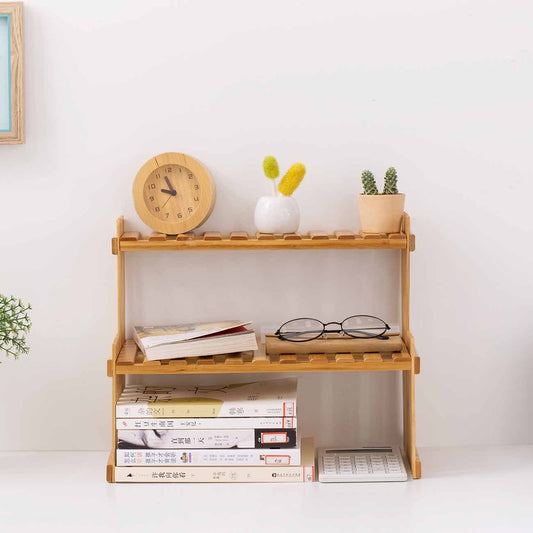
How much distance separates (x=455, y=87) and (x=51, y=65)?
32.2 inches

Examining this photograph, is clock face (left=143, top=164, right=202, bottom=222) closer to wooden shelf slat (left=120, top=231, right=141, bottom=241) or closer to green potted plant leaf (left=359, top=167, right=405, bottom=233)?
wooden shelf slat (left=120, top=231, right=141, bottom=241)

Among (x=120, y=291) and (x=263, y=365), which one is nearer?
(x=263, y=365)

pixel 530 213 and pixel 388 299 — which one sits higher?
pixel 530 213

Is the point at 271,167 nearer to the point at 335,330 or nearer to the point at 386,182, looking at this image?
the point at 386,182

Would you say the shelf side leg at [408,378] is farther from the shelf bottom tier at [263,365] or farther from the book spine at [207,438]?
the book spine at [207,438]

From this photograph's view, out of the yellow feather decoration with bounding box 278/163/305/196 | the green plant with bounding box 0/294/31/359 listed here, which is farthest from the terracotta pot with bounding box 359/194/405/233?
the green plant with bounding box 0/294/31/359

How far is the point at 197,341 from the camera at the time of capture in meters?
1.61

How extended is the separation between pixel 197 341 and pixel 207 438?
18 cm

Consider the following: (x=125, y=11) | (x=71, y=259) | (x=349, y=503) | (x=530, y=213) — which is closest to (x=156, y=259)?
(x=71, y=259)

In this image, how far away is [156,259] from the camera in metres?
1.76

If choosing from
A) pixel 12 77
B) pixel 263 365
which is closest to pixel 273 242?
pixel 263 365

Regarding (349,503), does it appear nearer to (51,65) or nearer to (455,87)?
(455,87)

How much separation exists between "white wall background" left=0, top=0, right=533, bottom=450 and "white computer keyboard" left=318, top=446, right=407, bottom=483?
11cm

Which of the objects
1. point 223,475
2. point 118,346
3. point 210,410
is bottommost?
point 223,475
